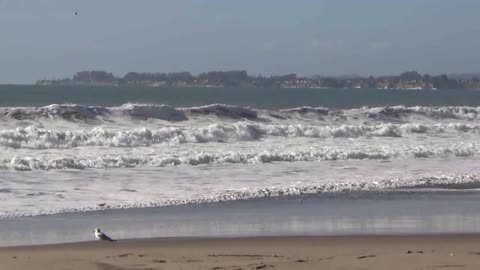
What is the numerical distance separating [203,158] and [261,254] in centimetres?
1122

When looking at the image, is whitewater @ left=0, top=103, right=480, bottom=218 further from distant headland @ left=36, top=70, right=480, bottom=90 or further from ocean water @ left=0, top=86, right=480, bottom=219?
distant headland @ left=36, top=70, right=480, bottom=90

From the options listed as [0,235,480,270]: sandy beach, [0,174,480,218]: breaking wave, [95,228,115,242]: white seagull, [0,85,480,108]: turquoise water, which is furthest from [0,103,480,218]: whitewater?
[0,85,480,108]: turquoise water

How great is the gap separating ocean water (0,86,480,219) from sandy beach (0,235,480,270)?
326 cm

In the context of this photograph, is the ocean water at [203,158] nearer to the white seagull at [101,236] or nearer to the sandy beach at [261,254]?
the white seagull at [101,236]

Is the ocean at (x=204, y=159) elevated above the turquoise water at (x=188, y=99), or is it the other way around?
the ocean at (x=204, y=159)

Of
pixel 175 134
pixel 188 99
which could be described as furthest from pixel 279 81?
pixel 175 134

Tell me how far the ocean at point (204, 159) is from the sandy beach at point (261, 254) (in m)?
3.17

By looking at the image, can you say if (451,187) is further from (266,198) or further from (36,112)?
(36,112)

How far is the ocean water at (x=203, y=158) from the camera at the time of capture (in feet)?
53.2

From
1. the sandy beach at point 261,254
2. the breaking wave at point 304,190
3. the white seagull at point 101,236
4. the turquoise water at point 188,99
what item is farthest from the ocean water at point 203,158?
the turquoise water at point 188,99

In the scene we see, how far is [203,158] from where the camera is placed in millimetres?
21578

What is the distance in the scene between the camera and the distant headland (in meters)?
94.1

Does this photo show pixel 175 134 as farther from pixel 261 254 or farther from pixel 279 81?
pixel 279 81

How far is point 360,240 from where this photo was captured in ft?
38.0
